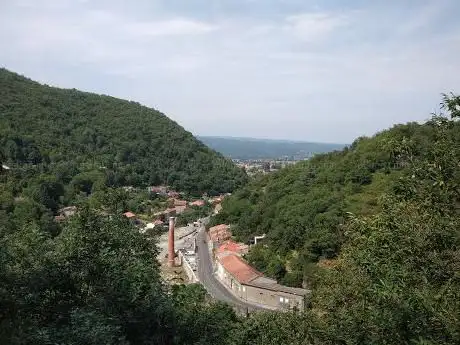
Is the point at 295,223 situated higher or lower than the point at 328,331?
lower

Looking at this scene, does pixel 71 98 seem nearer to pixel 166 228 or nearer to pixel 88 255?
pixel 166 228

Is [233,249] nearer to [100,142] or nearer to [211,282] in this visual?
[211,282]

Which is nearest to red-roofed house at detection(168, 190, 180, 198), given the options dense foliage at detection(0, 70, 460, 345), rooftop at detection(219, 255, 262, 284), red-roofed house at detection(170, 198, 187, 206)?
red-roofed house at detection(170, 198, 187, 206)

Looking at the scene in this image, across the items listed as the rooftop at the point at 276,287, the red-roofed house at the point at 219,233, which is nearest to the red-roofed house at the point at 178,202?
the red-roofed house at the point at 219,233

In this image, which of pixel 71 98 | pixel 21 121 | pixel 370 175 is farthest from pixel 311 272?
pixel 71 98

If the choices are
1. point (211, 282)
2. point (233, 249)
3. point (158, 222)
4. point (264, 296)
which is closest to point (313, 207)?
point (264, 296)

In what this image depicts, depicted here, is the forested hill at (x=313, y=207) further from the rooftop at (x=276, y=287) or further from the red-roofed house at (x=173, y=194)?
the red-roofed house at (x=173, y=194)
